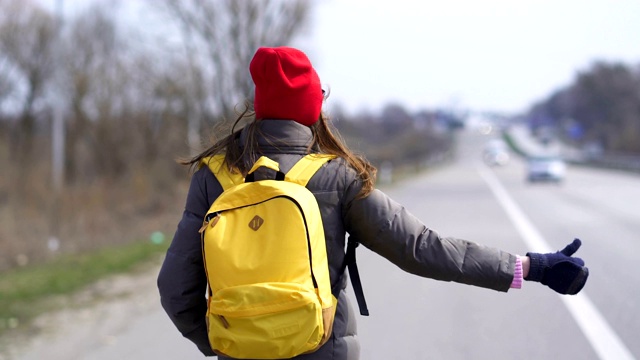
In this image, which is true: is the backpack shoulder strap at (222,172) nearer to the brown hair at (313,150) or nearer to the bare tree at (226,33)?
the brown hair at (313,150)

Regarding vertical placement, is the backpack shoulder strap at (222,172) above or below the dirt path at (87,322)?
above

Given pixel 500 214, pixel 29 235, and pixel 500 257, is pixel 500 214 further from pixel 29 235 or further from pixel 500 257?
pixel 500 257

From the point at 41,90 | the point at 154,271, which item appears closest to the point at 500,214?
the point at 154,271

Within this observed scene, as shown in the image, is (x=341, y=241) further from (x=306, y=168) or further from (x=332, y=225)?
(x=306, y=168)

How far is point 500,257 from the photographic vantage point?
2605mm

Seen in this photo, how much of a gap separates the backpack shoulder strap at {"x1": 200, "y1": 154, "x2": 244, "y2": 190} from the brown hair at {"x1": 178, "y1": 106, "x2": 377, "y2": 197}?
0.06 ft

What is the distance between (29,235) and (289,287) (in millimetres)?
16365

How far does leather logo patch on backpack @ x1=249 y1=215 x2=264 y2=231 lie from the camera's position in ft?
7.64

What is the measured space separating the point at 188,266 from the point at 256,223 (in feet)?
1.16

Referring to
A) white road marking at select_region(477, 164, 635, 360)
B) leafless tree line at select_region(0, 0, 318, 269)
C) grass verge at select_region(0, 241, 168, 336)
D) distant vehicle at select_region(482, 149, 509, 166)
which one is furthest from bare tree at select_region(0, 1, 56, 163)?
distant vehicle at select_region(482, 149, 509, 166)

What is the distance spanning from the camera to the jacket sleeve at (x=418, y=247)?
252cm

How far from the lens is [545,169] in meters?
38.2

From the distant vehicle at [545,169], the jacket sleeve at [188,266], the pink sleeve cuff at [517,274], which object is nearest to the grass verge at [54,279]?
the jacket sleeve at [188,266]

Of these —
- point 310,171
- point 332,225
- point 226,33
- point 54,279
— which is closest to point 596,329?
point 332,225
